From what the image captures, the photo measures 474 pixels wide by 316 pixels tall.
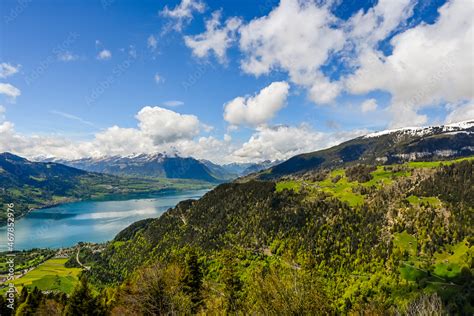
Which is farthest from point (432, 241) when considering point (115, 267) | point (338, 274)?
point (115, 267)

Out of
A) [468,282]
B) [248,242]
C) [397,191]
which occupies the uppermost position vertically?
[397,191]

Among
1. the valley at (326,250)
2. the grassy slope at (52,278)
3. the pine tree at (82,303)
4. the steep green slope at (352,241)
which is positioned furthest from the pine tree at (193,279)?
the grassy slope at (52,278)

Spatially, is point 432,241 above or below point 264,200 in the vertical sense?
below

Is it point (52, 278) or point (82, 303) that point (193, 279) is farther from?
point (52, 278)

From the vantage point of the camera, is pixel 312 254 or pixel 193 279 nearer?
pixel 193 279

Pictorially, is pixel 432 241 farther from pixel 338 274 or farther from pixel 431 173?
pixel 431 173

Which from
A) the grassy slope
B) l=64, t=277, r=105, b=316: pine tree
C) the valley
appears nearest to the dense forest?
l=64, t=277, r=105, b=316: pine tree

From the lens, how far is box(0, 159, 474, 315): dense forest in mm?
31953

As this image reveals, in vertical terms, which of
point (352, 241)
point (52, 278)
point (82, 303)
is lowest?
point (52, 278)

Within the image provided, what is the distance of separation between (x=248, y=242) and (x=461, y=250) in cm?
9368

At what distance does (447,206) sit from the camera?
14212 centimetres

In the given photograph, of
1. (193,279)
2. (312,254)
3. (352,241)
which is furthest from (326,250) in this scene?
Answer: (193,279)

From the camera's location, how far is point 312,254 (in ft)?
236

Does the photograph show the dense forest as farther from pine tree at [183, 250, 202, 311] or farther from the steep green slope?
the steep green slope
